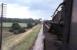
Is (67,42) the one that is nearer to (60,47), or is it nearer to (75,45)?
(60,47)

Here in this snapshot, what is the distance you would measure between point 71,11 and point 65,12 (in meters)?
0.08

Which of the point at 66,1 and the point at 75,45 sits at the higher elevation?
the point at 66,1

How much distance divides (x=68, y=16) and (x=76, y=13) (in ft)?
0.74

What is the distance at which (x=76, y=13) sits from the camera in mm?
1849

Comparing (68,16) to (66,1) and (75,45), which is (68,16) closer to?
(66,1)

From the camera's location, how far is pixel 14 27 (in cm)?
5269

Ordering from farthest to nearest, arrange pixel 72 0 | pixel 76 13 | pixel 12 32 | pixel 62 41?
pixel 12 32 < pixel 62 41 < pixel 72 0 < pixel 76 13

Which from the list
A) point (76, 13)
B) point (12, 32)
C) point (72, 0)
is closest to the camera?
point (76, 13)

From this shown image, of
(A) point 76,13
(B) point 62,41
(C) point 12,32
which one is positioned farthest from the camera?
(C) point 12,32

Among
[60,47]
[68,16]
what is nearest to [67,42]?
[60,47]

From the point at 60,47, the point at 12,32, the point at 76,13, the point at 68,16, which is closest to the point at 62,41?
the point at 60,47

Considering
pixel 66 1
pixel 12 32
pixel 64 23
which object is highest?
pixel 66 1

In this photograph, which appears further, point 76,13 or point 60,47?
point 60,47

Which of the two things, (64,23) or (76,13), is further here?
(64,23)
